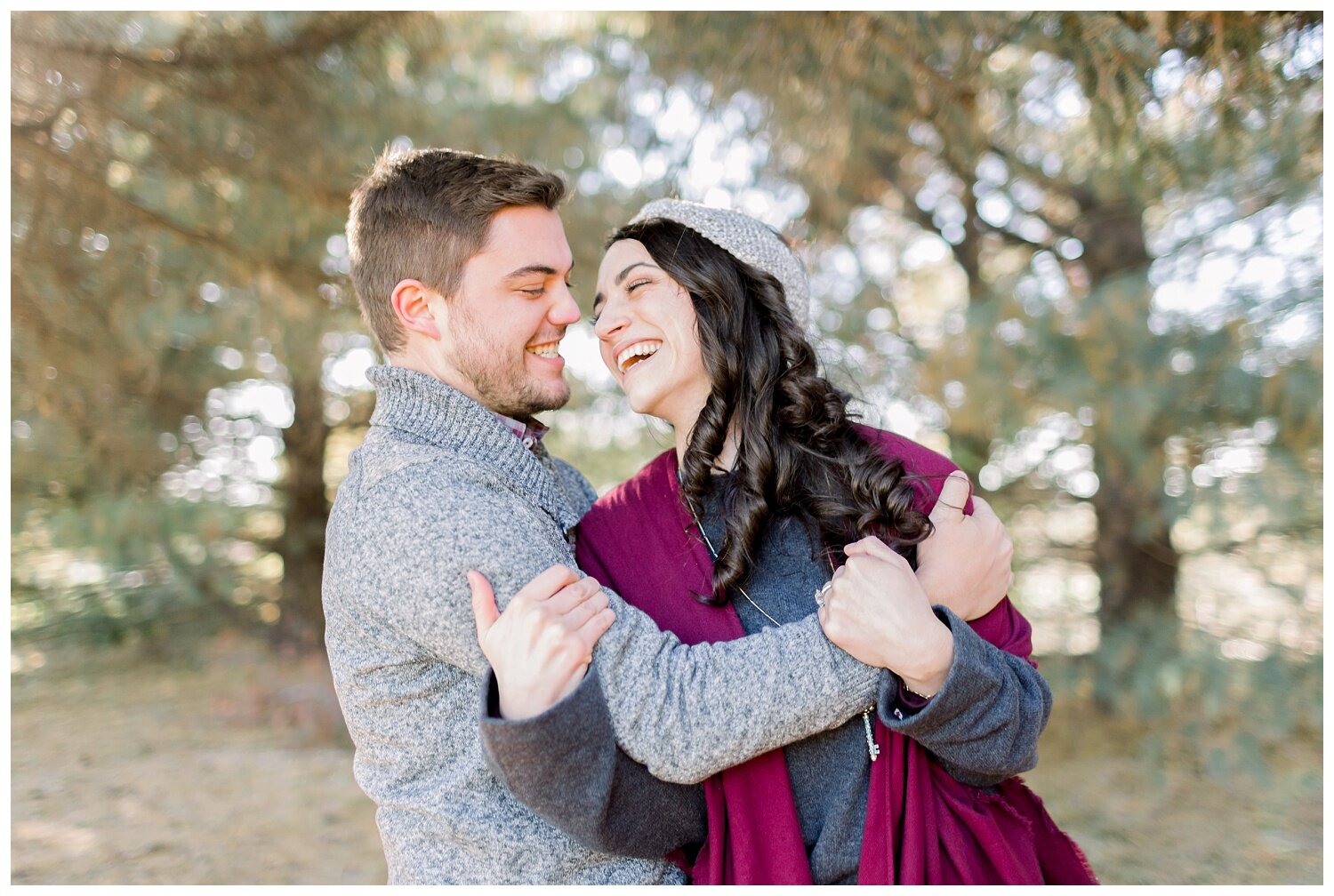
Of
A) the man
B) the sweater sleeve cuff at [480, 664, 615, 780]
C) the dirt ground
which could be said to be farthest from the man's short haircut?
the dirt ground

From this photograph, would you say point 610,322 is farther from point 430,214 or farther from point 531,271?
point 430,214

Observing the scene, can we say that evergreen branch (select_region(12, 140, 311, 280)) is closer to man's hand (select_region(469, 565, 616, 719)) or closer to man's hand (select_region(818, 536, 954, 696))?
man's hand (select_region(469, 565, 616, 719))

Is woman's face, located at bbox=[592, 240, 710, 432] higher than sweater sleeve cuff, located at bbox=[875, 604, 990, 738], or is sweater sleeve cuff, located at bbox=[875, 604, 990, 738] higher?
woman's face, located at bbox=[592, 240, 710, 432]

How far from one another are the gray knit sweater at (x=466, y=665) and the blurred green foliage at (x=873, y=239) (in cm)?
112

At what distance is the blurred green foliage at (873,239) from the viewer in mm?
2988

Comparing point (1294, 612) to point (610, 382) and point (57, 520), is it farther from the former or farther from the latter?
point (57, 520)

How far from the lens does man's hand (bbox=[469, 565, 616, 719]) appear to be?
1.30 m

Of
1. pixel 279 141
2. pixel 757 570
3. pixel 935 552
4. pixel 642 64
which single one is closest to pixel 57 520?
pixel 279 141

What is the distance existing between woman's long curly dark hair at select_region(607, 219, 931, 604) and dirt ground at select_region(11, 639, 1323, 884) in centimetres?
273

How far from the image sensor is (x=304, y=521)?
5.62m

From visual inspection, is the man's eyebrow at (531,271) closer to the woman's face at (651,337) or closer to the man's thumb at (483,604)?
the woman's face at (651,337)

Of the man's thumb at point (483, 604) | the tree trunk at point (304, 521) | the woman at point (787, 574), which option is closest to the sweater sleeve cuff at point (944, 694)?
the woman at point (787, 574)

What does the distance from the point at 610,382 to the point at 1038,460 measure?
2.05 m

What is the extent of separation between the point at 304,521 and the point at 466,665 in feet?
14.9
